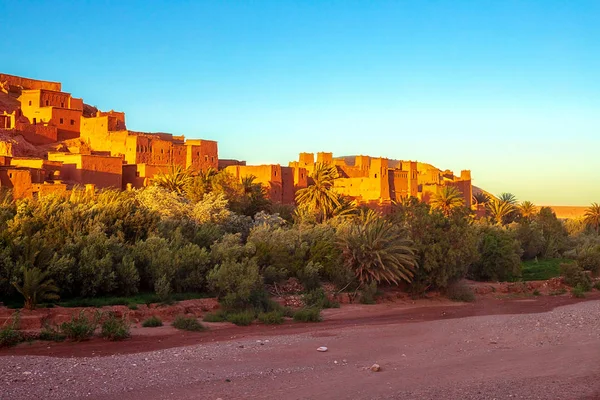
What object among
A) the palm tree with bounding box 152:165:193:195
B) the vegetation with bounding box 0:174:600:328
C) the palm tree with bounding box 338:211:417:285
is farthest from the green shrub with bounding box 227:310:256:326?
the palm tree with bounding box 152:165:193:195

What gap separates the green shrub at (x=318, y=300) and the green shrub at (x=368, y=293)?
1.30 m

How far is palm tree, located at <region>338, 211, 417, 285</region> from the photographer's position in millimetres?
22469

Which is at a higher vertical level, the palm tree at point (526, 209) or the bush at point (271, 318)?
the palm tree at point (526, 209)

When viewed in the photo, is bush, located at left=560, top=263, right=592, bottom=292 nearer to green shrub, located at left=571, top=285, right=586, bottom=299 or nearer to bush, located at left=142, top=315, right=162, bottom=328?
green shrub, located at left=571, top=285, right=586, bottom=299

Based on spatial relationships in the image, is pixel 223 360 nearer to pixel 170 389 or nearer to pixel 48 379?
pixel 170 389

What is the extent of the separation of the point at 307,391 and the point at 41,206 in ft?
40.0

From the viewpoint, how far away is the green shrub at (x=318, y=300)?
794 inches

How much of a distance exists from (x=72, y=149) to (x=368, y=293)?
26659mm

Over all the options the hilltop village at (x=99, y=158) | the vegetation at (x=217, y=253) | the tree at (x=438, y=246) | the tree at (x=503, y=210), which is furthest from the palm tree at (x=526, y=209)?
the tree at (x=438, y=246)

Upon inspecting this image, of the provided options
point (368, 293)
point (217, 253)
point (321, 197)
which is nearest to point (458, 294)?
point (368, 293)

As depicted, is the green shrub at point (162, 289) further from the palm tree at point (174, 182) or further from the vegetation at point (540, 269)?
the vegetation at point (540, 269)

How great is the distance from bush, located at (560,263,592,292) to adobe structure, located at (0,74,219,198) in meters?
22.5

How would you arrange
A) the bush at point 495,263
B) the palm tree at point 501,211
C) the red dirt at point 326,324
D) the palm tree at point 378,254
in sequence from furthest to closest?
the palm tree at point 501,211
the bush at point 495,263
the palm tree at point 378,254
the red dirt at point 326,324

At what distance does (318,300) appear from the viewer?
66.6 ft
